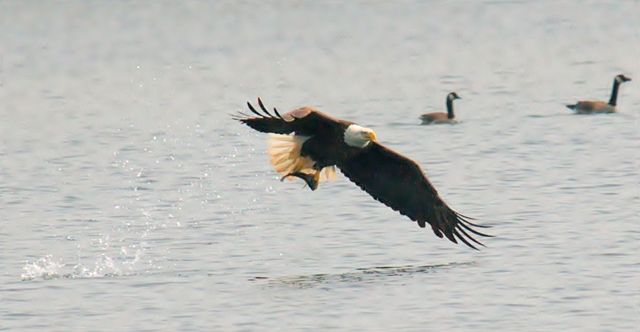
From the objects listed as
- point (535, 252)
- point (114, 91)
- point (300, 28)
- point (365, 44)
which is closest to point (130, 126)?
point (114, 91)

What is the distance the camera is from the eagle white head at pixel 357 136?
13.5m

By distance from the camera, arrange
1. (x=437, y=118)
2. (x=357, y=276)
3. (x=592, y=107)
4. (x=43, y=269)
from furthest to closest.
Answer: (x=592, y=107)
(x=437, y=118)
(x=43, y=269)
(x=357, y=276)

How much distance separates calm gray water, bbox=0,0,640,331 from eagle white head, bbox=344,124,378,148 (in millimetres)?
1120

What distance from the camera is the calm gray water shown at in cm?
1318

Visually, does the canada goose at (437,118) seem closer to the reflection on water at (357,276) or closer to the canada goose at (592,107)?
the canada goose at (592,107)

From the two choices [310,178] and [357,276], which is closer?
[310,178]

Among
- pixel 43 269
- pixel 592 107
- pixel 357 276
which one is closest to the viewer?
pixel 357 276

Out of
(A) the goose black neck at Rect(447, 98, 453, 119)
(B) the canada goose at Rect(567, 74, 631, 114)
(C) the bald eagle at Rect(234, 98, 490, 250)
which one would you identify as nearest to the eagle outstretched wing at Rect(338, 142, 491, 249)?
(C) the bald eagle at Rect(234, 98, 490, 250)

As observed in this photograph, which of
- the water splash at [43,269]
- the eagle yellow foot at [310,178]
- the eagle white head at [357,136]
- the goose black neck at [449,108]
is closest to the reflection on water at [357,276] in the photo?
the eagle yellow foot at [310,178]

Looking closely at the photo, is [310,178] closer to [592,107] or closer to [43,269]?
[43,269]

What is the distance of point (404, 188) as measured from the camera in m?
14.2

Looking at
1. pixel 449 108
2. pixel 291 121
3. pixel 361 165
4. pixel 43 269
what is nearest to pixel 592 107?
pixel 449 108

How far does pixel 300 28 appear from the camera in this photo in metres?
47.9

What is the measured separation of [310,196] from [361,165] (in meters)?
4.49
